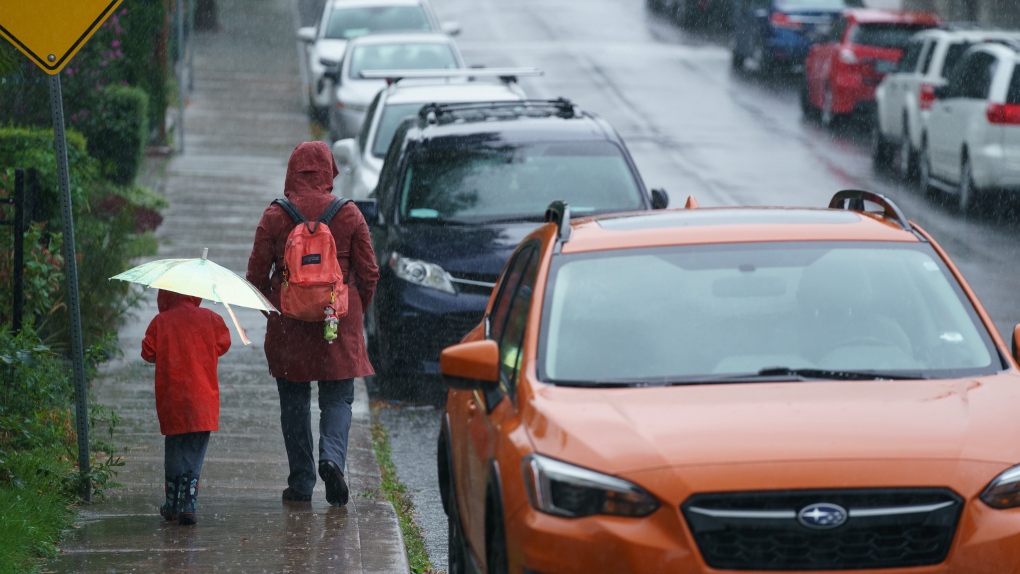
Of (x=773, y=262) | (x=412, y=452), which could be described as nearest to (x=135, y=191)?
(x=412, y=452)

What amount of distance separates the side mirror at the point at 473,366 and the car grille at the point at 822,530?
42.6 inches

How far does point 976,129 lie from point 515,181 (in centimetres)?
795

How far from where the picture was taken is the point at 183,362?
705 cm

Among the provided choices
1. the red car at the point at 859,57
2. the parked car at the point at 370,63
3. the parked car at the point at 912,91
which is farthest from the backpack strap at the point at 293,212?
the red car at the point at 859,57

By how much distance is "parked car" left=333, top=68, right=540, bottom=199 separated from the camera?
14.4 m

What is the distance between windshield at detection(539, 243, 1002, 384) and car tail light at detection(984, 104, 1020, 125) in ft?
37.8

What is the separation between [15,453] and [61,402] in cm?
107

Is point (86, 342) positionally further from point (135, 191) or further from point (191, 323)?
point (135, 191)

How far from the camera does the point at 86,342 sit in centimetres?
1030

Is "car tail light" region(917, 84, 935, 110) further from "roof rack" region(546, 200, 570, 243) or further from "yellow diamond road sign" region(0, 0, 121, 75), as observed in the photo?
"roof rack" region(546, 200, 570, 243)

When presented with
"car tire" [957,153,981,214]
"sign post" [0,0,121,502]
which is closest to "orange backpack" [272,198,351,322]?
"sign post" [0,0,121,502]

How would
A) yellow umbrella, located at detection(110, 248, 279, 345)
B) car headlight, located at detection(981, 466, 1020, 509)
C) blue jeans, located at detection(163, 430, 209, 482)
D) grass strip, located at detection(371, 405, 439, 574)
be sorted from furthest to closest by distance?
blue jeans, located at detection(163, 430, 209, 482)
grass strip, located at detection(371, 405, 439, 574)
yellow umbrella, located at detection(110, 248, 279, 345)
car headlight, located at detection(981, 466, 1020, 509)

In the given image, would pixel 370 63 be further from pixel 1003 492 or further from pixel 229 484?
pixel 1003 492

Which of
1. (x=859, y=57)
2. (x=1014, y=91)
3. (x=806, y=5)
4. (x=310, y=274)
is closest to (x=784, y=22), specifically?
(x=806, y=5)
